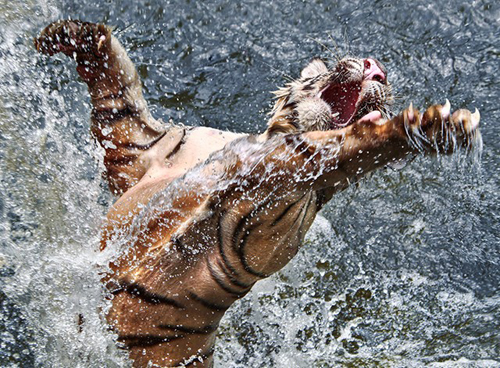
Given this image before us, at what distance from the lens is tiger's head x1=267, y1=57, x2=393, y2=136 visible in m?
1.85

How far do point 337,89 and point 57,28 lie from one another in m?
1.11

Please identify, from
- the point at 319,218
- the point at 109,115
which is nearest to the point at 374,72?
the point at 109,115

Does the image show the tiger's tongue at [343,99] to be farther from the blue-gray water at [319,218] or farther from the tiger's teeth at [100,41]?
the tiger's teeth at [100,41]

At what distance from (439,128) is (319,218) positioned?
6.01 ft

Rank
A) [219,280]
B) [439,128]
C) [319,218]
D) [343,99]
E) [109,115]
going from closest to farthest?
1. [439,128]
2. [343,99]
3. [219,280]
4. [109,115]
5. [319,218]

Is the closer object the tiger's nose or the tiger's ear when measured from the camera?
the tiger's nose

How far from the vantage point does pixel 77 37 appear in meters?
2.41

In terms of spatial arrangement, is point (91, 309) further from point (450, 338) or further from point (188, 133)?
point (450, 338)

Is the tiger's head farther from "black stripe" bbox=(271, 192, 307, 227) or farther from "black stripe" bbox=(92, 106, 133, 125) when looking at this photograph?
"black stripe" bbox=(92, 106, 133, 125)

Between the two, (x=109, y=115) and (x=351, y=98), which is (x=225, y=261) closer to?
(x=351, y=98)

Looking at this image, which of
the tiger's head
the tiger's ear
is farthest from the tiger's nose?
the tiger's ear

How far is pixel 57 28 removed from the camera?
244 centimetres

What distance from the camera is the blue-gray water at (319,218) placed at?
8.48ft

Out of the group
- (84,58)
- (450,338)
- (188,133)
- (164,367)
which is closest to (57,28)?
(84,58)
